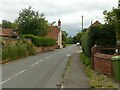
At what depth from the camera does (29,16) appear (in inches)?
2854

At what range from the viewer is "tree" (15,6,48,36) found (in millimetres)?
71500

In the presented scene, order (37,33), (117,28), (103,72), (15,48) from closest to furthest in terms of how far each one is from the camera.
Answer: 1. (103,72)
2. (117,28)
3. (15,48)
4. (37,33)

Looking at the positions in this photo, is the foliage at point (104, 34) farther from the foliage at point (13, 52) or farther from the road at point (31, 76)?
the foliage at point (13, 52)

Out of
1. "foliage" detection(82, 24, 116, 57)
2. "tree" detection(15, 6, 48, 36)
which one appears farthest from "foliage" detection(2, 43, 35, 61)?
"tree" detection(15, 6, 48, 36)

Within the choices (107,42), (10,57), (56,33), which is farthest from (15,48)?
(56,33)

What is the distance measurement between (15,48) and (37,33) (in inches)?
1428

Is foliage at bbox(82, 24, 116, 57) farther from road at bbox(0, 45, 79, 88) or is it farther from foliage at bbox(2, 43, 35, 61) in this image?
foliage at bbox(2, 43, 35, 61)

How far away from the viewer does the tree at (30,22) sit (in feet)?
235

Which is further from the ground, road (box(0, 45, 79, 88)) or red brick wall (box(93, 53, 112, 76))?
red brick wall (box(93, 53, 112, 76))

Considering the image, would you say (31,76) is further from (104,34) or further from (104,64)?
(104,34)

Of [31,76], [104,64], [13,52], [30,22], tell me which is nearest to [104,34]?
[104,64]

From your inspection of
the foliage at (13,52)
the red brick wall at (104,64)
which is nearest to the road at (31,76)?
the red brick wall at (104,64)

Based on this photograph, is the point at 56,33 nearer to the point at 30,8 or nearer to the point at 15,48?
the point at 30,8

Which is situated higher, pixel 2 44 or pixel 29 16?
pixel 29 16
